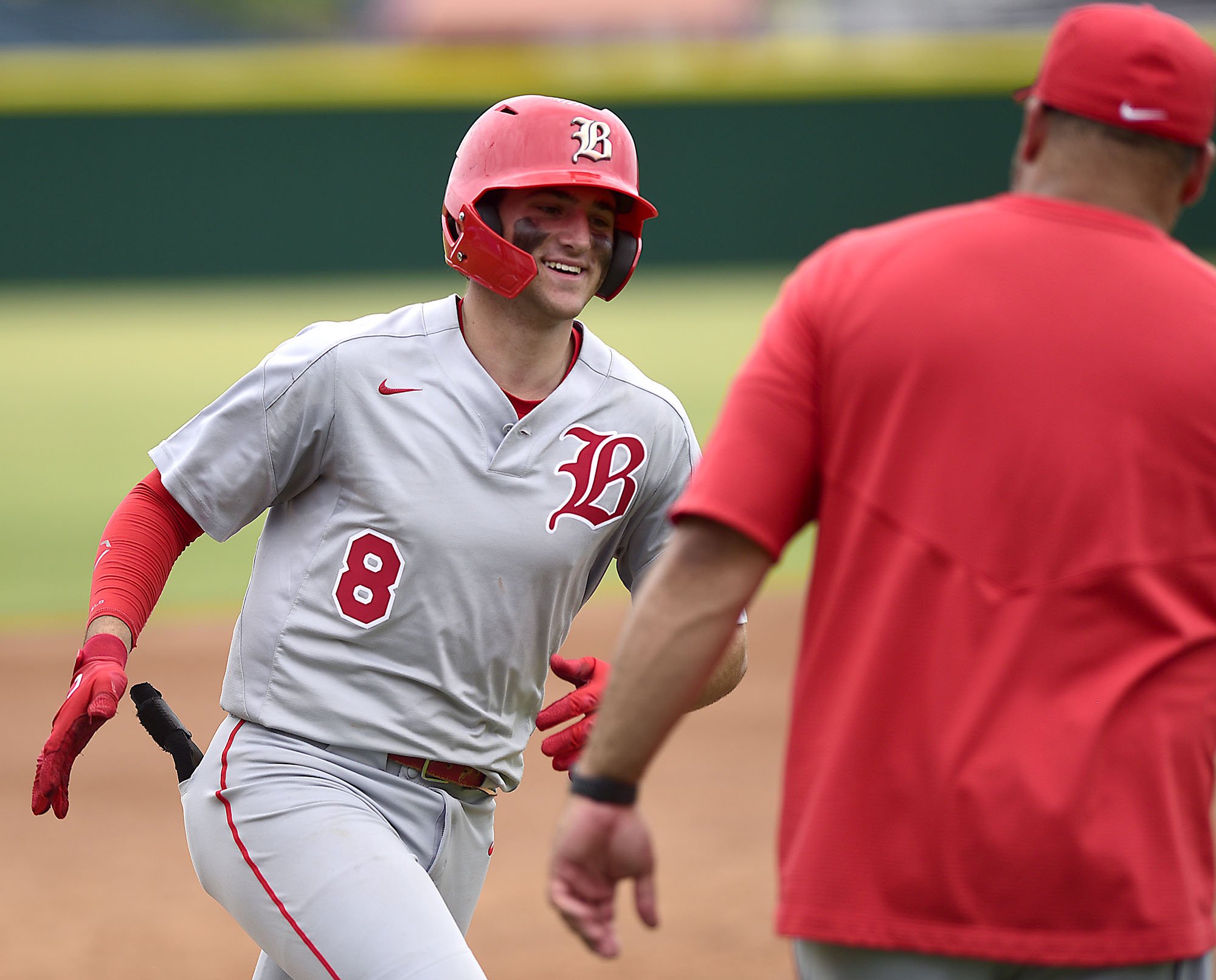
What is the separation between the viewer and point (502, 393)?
3.06 m

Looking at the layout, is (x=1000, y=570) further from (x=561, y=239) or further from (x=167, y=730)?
(x=167, y=730)

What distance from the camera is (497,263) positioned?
3041mm

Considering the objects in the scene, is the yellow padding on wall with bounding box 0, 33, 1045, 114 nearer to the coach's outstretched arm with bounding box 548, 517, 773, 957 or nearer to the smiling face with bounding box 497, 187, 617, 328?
the smiling face with bounding box 497, 187, 617, 328

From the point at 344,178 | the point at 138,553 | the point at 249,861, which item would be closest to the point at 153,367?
the point at 344,178

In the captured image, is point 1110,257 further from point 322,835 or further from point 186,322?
point 186,322

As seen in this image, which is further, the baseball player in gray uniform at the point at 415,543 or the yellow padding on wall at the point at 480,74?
the yellow padding on wall at the point at 480,74

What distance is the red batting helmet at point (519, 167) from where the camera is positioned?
3.04 metres

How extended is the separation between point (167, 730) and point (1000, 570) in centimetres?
176

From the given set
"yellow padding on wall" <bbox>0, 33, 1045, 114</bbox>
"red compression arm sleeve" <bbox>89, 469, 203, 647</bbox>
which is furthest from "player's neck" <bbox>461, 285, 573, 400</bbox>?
"yellow padding on wall" <bbox>0, 33, 1045, 114</bbox>

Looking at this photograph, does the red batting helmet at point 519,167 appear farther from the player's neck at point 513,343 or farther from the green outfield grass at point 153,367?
the green outfield grass at point 153,367

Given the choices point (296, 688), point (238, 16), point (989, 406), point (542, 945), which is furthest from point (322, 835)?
point (238, 16)

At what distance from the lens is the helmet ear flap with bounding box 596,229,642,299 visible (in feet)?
10.8

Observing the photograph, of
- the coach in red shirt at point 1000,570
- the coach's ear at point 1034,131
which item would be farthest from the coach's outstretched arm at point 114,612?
the coach's ear at point 1034,131

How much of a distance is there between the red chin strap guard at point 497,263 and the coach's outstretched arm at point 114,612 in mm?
708
